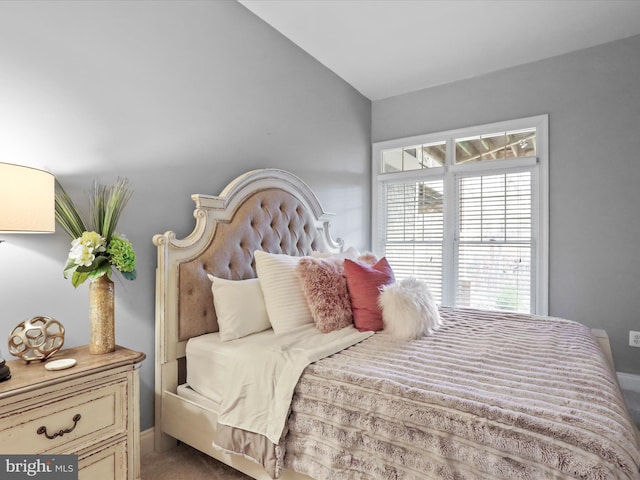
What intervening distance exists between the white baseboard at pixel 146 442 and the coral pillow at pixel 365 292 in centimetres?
121

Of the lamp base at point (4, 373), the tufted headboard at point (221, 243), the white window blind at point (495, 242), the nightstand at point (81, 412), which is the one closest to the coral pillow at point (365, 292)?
the tufted headboard at point (221, 243)

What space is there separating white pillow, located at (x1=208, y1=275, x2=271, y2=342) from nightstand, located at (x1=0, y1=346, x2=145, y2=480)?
0.53 meters

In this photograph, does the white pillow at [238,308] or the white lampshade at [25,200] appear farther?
the white pillow at [238,308]

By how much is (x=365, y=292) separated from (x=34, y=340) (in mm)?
1520

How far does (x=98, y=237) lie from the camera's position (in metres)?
1.48

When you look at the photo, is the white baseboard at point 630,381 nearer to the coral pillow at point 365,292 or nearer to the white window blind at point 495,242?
the white window blind at point 495,242

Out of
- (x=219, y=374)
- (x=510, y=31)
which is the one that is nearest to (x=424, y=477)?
(x=219, y=374)

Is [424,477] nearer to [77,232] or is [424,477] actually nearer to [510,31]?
[77,232]

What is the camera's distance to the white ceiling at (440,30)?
2.57m

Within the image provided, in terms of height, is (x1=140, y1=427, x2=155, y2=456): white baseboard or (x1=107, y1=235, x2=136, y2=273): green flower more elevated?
(x1=107, y1=235, x2=136, y2=273): green flower

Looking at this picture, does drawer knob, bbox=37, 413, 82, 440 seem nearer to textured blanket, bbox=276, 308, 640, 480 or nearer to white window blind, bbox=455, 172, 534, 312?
textured blanket, bbox=276, 308, 640, 480

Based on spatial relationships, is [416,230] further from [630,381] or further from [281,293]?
[281,293]

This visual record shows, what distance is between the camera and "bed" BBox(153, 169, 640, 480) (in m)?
1.07

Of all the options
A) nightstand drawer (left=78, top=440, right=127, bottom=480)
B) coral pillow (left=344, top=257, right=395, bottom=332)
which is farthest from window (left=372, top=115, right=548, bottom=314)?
nightstand drawer (left=78, top=440, right=127, bottom=480)
